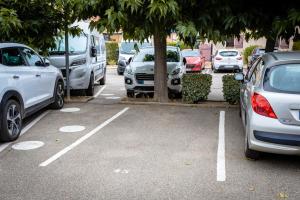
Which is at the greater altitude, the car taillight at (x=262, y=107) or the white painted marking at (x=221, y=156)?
the car taillight at (x=262, y=107)

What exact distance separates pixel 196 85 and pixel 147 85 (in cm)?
178

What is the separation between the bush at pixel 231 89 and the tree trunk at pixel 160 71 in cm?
158

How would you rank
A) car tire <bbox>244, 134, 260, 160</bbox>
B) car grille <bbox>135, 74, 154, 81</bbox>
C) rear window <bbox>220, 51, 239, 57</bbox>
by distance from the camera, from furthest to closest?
→ 1. rear window <bbox>220, 51, 239, 57</bbox>
2. car grille <bbox>135, 74, 154, 81</bbox>
3. car tire <bbox>244, 134, 260, 160</bbox>

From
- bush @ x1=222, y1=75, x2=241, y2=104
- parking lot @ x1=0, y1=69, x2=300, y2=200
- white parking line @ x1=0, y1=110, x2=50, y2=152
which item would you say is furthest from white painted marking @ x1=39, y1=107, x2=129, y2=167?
bush @ x1=222, y1=75, x2=241, y2=104

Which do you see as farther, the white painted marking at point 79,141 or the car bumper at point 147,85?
the car bumper at point 147,85

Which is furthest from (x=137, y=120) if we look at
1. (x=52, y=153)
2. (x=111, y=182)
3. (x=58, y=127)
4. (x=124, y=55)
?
(x=124, y=55)

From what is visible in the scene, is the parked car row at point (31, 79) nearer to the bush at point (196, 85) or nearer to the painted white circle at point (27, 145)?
the painted white circle at point (27, 145)

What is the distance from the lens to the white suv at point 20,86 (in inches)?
248

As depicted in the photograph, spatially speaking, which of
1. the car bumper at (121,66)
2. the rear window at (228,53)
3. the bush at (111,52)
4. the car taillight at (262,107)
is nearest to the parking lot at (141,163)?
the car taillight at (262,107)

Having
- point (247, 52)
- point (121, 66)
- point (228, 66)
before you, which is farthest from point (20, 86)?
point (247, 52)

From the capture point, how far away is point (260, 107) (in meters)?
4.90

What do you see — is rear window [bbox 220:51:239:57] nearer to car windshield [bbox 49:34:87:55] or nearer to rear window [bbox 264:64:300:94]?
car windshield [bbox 49:34:87:55]

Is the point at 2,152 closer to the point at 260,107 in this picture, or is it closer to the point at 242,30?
the point at 260,107

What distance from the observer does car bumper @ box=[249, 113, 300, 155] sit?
4.73 meters
